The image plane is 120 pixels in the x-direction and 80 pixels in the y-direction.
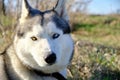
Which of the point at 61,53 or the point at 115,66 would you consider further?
the point at 115,66

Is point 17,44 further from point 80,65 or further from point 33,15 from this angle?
point 80,65

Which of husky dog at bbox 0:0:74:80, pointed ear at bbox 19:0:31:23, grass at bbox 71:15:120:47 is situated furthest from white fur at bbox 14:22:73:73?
grass at bbox 71:15:120:47

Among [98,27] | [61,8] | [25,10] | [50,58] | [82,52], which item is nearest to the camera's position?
[50,58]

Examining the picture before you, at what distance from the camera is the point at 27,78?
18.2 ft

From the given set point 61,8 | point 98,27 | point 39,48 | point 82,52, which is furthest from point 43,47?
point 98,27

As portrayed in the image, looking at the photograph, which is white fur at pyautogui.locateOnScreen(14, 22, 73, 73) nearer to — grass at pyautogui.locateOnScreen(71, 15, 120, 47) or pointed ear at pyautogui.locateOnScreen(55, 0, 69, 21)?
pointed ear at pyautogui.locateOnScreen(55, 0, 69, 21)

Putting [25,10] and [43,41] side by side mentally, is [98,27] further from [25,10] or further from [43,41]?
[43,41]

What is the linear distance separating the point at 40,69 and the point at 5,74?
42cm

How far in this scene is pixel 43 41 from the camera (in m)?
5.23

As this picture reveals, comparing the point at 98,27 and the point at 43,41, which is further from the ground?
the point at 43,41

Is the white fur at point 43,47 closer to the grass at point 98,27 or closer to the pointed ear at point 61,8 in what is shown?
the pointed ear at point 61,8

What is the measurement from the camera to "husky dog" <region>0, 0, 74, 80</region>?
525 cm

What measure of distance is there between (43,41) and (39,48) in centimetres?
9

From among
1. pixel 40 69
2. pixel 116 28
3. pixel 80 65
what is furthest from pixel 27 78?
pixel 116 28
